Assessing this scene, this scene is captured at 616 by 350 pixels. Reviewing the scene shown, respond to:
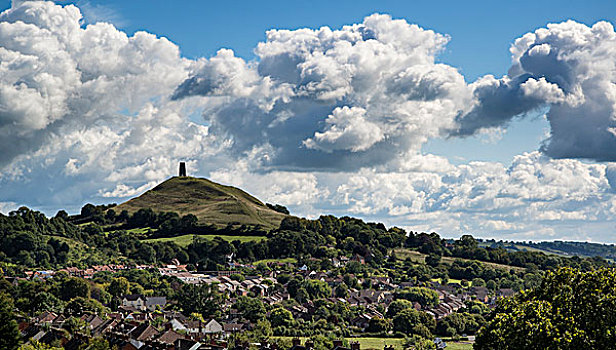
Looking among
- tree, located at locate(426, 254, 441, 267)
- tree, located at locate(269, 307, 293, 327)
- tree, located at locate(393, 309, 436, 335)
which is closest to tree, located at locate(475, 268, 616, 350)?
tree, located at locate(269, 307, 293, 327)

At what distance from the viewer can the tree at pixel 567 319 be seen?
31.0 meters

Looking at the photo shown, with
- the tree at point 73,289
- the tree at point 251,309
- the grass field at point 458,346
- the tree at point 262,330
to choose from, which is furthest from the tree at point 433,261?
the tree at point 73,289

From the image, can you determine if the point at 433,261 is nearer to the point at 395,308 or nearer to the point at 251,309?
the point at 395,308

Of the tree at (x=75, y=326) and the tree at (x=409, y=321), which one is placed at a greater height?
the tree at (x=75, y=326)

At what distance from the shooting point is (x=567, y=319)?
31.5 m

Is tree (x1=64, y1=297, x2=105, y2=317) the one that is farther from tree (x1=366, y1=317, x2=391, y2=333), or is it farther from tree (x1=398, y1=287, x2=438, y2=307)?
tree (x1=398, y1=287, x2=438, y2=307)

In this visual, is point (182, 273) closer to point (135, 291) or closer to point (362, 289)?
point (135, 291)

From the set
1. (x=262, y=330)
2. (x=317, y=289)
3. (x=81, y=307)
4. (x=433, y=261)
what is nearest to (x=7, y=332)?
(x=81, y=307)

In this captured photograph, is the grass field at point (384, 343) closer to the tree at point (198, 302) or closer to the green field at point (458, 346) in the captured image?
the green field at point (458, 346)

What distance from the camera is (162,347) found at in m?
69.3

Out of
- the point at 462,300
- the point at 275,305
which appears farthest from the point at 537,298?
the point at 462,300

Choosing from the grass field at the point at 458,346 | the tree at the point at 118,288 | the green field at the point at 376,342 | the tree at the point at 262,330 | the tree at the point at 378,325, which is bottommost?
the grass field at the point at 458,346

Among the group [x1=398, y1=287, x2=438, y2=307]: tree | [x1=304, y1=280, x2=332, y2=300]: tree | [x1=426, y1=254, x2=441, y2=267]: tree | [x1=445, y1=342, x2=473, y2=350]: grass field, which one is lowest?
[x1=445, y1=342, x2=473, y2=350]: grass field

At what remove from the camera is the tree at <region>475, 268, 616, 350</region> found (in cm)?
3098
